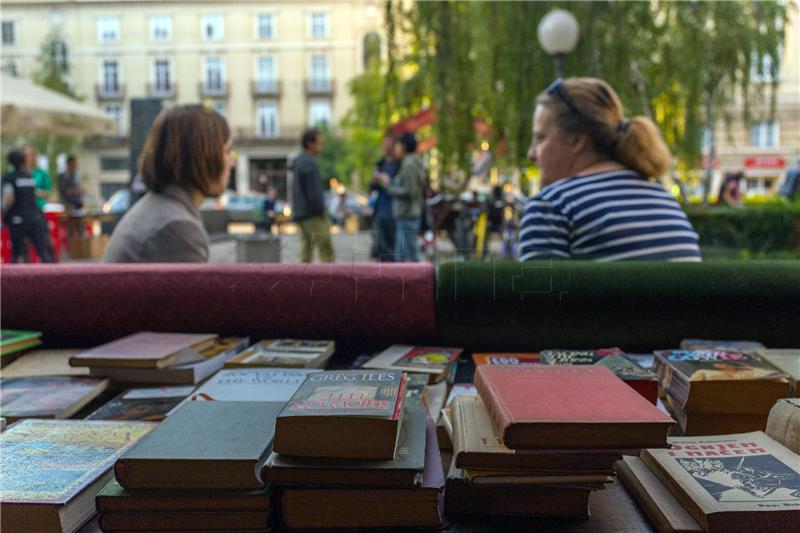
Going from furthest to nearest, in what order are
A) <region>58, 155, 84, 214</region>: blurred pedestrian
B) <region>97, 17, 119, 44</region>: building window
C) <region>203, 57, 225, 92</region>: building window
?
<region>203, 57, 225, 92</region>: building window
<region>97, 17, 119, 44</region>: building window
<region>58, 155, 84, 214</region>: blurred pedestrian

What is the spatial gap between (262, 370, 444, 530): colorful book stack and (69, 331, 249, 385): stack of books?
0.73 meters

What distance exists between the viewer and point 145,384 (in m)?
1.68

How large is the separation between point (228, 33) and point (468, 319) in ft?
118

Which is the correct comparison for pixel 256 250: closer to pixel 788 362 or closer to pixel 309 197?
pixel 309 197

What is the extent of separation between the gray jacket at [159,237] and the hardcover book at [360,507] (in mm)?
1528

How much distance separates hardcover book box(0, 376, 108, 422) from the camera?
1.43 meters

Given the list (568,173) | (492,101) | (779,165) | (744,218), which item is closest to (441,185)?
(492,101)

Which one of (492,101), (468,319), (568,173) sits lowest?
(468,319)

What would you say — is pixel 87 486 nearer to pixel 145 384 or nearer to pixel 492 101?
pixel 145 384

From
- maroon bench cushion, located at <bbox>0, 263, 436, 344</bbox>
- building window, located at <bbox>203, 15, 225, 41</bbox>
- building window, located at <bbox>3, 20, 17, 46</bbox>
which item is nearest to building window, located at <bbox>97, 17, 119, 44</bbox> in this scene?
building window, located at <bbox>3, 20, 17, 46</bbox>

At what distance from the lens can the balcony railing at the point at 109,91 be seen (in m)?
34.2

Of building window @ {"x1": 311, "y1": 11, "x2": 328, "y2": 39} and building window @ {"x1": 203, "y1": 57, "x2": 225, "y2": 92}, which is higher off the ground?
building window @ {"x1": 311, "y1": 11, "x2": 328, "y2": 39}

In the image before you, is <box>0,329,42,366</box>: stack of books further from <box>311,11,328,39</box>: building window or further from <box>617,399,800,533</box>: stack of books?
<box>311,11,328,39</box>: building window

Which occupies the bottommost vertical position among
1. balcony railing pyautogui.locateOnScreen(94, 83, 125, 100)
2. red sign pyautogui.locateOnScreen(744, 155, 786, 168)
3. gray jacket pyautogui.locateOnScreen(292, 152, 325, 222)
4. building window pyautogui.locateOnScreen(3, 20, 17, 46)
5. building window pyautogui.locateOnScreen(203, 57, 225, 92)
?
gray jacket pyautogui.locateOnScreen(292, 152, 325, 222)
